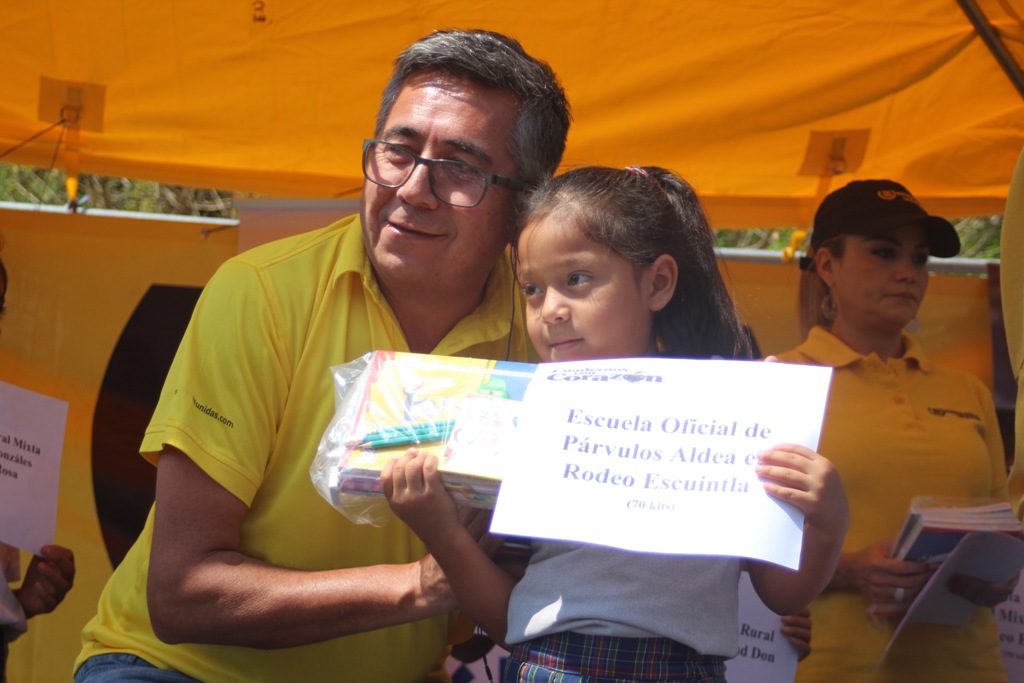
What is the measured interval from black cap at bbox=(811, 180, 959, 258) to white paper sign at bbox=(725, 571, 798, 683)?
1200 millimetres

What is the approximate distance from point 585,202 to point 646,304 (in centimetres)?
24

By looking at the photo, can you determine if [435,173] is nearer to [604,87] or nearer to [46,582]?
[604,87]

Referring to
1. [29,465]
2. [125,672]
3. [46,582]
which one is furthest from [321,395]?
[46,582]

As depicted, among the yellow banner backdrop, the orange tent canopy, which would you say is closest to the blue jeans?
the yellow banner backdrop

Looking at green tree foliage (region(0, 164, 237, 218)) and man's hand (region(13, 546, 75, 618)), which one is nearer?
man's hand (region(13, 546, 75, 618))

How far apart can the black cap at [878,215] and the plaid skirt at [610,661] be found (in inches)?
75.9

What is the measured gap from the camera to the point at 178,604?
2031 millimetres

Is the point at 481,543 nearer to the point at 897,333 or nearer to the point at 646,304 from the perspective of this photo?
the point at 646,304

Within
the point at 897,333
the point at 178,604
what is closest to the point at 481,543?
the point at 178,604

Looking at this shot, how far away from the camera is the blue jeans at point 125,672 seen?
2.11 metres

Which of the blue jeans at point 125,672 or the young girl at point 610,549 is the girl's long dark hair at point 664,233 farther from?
the blue jeans at point 125,672

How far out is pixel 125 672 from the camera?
2.13 m

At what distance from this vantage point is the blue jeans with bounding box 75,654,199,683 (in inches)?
83.2

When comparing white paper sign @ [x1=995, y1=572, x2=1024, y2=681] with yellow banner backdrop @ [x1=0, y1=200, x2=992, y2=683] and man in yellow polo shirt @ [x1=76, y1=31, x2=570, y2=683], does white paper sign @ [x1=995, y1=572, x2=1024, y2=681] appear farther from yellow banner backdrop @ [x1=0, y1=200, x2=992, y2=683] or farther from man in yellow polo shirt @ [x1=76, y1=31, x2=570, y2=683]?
man in yellow polo shirt @ [x1=76, y1=31, x2=570, y2=683]
